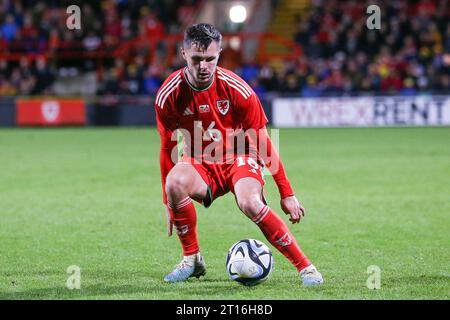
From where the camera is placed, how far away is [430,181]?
38.2 feet

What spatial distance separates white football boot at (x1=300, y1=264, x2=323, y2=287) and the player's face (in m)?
1.40

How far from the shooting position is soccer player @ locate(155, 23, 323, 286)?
564 centimetres

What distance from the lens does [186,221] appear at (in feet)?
19.6

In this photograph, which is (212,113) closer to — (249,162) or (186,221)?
(249,162)

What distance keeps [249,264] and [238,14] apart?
2352cm

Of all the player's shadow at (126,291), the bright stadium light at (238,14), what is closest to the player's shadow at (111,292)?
the player's shadow at (126,291)

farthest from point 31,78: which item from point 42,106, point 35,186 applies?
point 35,186

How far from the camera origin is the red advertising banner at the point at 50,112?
958 inches

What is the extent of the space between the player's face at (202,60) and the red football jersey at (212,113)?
14 cm

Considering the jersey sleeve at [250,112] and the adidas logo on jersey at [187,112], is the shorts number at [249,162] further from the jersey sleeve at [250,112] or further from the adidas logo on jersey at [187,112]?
the adidas logo on jersey at [187,112]

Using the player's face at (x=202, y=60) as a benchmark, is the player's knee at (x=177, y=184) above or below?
below

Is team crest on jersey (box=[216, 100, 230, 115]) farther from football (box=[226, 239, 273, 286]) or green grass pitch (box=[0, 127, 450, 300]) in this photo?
green grass pitch (box=[0, 127, 450, 300])

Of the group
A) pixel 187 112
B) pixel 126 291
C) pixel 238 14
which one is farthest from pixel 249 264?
pixel 238 14

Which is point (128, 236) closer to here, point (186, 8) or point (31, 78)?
point (31, 78)
